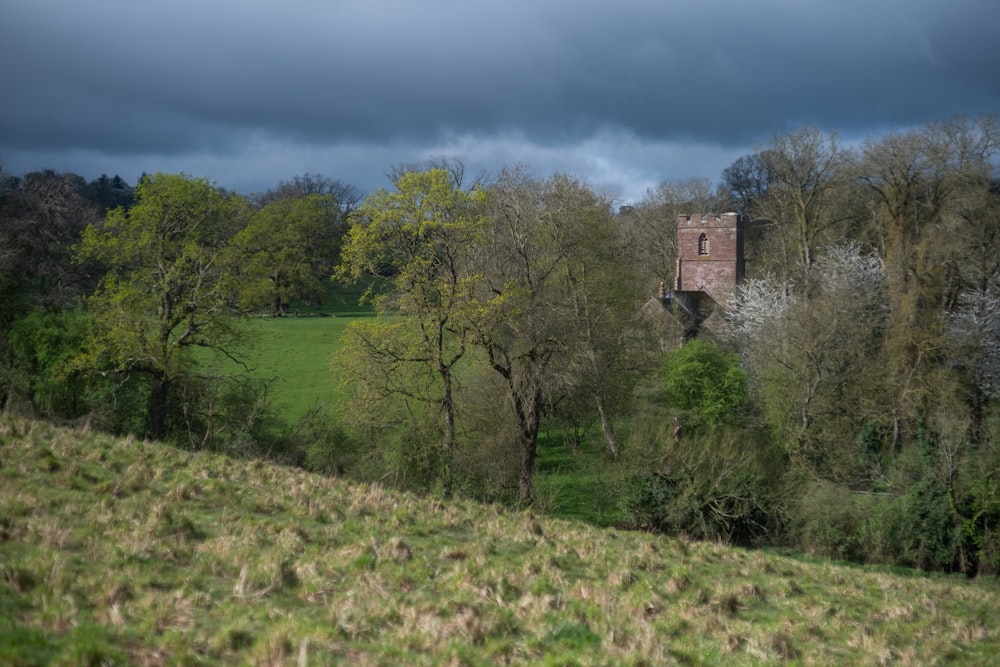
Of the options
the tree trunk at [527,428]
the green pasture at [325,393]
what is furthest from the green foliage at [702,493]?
the tree trunk at [527,428]

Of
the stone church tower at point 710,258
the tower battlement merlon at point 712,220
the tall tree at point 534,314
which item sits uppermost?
the tower battlement merlon at point 712,220

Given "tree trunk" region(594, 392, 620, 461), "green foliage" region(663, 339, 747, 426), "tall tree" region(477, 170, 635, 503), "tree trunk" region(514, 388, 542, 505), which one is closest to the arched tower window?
"green foliage" region(663, 339, 747, 426)

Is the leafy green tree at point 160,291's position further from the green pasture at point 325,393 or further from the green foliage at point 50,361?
the green pasture at point 325,393

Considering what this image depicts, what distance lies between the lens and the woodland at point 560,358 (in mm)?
27719

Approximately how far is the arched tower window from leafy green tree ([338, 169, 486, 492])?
33.7 m

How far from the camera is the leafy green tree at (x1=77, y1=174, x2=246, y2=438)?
32.2 meters

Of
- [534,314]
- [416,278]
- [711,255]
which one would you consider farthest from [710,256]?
[416,278]

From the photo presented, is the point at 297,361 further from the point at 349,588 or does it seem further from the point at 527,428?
the point at 349,588

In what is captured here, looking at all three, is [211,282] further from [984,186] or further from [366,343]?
[984,186]

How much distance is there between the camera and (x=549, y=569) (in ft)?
33.9

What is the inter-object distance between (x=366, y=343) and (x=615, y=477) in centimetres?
1021

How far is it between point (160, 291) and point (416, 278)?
1188 cm

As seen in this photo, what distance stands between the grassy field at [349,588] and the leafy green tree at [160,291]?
63.4 ft

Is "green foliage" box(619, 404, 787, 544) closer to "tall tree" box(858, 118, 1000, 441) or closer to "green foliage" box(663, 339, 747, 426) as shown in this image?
"green foliage" box(663, 339, 747, 426)
